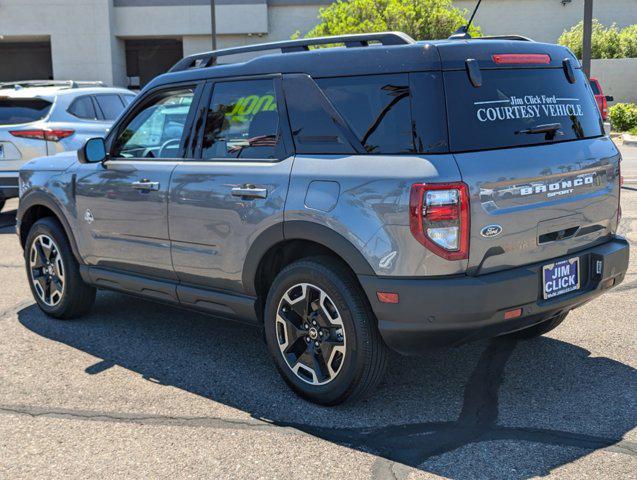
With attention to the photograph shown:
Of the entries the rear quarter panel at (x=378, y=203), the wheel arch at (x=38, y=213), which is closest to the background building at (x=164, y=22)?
the wheel arch at (x=38, y=213)

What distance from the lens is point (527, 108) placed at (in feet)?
13.5

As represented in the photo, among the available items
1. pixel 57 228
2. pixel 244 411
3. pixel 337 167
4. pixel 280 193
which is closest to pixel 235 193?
pixel 280 193

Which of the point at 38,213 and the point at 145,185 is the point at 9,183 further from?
the point at 145,185

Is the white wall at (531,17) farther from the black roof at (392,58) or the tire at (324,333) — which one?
the tire at (324,333)

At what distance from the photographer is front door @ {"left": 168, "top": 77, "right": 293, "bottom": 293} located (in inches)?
172

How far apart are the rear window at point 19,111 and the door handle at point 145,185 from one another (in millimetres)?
6135

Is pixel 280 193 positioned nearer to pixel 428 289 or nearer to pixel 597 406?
pixel 428 289

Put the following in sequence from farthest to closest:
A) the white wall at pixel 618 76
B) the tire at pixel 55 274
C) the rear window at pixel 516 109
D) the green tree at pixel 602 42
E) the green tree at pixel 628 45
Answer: the green tree at pixel 628 45
the green tree at pixel 602 42
the white wall at pixel 618 76
the tire at pixel 55 274
the rear window at pixel 516 109

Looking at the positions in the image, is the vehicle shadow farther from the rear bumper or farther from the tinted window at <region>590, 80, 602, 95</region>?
the tinted window at <region>590, 80, 602, 95</region>

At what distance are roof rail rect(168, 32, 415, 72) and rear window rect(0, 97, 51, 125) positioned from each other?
6.05 metres

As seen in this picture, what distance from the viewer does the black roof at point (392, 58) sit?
12.6 ft

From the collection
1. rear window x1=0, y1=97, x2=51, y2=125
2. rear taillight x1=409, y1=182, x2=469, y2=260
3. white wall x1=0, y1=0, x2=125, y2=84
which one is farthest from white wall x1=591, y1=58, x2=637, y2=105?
rear taillight x1=409, y1=182, x2=469, y2=260

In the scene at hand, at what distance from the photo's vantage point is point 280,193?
13.9 ft

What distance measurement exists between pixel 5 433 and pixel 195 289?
4.54 feet
